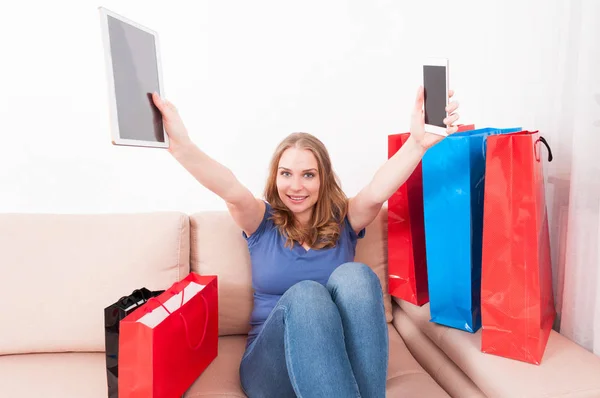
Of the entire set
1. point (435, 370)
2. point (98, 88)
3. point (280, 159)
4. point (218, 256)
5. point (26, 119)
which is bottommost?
point (435, 370)

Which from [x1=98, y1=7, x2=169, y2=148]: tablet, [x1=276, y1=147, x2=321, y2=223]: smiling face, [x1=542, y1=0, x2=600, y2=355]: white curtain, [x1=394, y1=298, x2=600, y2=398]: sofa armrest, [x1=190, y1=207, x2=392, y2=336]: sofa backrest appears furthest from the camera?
[x1=190, y1=207, x2=392, y2=336]: sofa backrest

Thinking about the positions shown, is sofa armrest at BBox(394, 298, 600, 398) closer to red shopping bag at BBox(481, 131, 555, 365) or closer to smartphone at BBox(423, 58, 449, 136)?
red shopping bag at BBox(481, 131, 555, 365)

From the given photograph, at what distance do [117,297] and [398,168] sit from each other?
926mm

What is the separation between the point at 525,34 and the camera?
1361mm

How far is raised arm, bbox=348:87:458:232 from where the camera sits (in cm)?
116

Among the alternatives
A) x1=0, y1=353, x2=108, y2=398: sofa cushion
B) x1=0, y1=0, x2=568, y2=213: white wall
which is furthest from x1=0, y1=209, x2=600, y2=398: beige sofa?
x1=0, y1=0, x2=568, y2=213: white wall

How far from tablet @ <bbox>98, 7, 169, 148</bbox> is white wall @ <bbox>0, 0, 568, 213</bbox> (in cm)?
67

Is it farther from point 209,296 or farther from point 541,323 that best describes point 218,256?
point 541,323

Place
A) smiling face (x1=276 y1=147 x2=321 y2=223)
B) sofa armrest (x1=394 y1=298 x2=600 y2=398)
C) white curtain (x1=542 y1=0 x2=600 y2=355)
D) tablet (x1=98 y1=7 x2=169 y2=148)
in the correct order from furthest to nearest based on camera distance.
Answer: smiling face (x1=276 y1=147 x2=321 y2=223) < white curtain (x1=542 y1=0 x2=600 y2=355) < sofa armrest (x1=394 y1=298 x2=600 y2=398) < tablet (x1=98 y1=7 x2=169 y2=148)

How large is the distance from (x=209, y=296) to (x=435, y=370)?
680 millimetres

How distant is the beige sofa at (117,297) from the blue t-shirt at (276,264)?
104 millimetres

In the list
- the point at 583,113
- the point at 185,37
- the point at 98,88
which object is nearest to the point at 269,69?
the point at 185,37

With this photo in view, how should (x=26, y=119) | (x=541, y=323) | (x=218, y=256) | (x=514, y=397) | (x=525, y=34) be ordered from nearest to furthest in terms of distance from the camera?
(x=514, y=397) < (x=541, y=323) < (x=525, y=34) < (x=218, y=256) < (x=26, y=119)

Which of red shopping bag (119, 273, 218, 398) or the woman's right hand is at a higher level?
the woman's right hand
